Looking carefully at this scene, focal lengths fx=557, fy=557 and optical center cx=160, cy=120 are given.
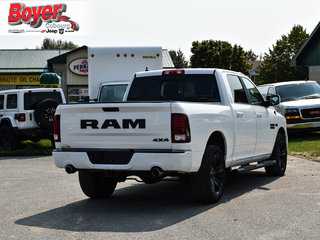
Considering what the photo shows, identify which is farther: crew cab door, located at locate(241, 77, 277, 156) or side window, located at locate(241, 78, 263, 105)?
side window, located at locate(241, 78, 263, 105)

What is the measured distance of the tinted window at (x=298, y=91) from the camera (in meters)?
18.4

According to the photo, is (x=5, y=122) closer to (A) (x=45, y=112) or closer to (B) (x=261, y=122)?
(A) (x=45, y=112)

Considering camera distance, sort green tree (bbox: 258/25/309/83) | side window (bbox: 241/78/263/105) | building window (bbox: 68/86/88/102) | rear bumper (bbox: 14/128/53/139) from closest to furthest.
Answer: side window (bbox: 241/78/263/105) → rear bumper (bbox: 14/128/53/139) → building window (bbox: 68/86/88/102) → green tree (bbox: 258/25/309/83)

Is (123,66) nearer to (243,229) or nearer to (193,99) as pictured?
(193,99)

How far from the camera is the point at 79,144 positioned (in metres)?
7.31

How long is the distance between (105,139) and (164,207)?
47.4 inches

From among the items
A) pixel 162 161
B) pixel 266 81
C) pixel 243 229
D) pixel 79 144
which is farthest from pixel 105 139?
pixel 266 81

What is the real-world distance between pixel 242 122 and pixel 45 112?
29.7 ft

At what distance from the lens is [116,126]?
23.2 ft

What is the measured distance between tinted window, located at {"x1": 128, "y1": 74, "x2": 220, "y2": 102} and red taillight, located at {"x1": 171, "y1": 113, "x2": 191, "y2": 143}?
5.62ft

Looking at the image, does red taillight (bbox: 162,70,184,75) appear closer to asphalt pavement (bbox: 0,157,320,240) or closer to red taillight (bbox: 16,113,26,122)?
asphalt pavement (bbox: 0,157,320,240)

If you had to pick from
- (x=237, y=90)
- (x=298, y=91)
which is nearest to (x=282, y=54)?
(x=298, y=91)

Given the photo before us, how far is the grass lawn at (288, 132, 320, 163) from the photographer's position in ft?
44.7

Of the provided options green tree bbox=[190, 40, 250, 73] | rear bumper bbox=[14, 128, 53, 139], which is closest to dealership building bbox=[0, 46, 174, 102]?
rear bumper bbox=[14, 128, 53, 139]
